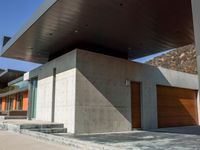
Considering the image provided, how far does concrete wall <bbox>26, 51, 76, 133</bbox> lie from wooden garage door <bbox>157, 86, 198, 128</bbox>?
5.51 metres

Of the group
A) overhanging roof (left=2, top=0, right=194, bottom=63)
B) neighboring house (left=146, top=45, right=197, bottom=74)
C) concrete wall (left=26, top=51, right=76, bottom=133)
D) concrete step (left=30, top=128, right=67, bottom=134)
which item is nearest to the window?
overhanging roof (left=2, top=0, right=194, bottom=63)

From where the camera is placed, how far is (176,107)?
13703 millimetres

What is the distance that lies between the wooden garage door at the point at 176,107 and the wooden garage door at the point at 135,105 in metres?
1.64

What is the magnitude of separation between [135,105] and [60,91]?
3869mm

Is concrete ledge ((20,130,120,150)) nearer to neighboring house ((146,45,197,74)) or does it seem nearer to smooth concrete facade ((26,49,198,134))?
smooth concrete facade ((26,49,198,134))

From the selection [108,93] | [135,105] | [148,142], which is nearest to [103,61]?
[108,93]

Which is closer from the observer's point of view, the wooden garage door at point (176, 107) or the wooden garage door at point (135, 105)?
the wooden garage door at point (135, 105)

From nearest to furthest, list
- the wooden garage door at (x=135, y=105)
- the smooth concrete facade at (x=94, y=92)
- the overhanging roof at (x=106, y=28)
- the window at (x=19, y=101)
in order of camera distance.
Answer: the overhanging roof at (x=106, y=28), the smooth concrete facade at (x=94, y=92), the wooden garage door at (x=135, y=105), the window at (x=19, y=101)

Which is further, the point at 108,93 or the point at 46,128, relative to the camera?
the point at 108,93

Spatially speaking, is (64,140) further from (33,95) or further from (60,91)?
(33,95)

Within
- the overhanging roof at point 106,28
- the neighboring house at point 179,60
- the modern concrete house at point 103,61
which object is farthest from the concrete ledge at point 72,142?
the neighboring house at point 179,60

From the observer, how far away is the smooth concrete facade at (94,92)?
9508 mm

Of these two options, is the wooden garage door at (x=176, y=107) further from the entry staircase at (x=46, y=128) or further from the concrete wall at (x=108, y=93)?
the entry staircase at (x=46, y=128)

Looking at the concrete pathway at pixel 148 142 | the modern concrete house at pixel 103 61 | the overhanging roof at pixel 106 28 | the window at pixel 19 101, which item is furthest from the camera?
the window at pixel 19 101
